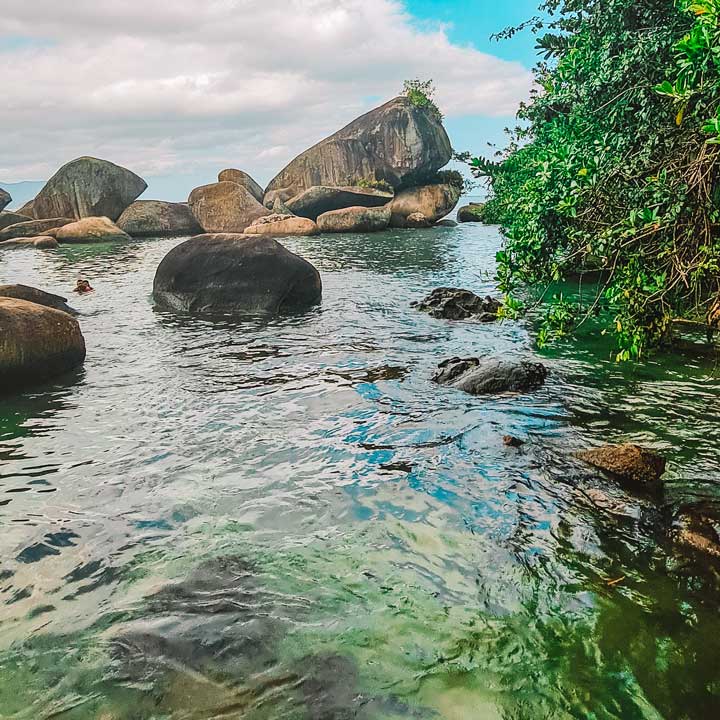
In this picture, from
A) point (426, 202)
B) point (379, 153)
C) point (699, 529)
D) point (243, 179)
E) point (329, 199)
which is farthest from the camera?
point (243, 179)

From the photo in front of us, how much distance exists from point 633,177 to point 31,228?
45.4m

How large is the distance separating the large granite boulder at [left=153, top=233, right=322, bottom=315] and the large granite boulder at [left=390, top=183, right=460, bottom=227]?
3179cm

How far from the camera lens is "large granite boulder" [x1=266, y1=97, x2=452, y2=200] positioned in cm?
4988

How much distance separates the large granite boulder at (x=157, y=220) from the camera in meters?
44.7

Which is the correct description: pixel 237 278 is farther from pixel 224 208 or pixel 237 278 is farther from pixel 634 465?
pixel 224 208

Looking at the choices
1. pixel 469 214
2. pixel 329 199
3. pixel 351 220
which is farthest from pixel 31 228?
pixel 469 214

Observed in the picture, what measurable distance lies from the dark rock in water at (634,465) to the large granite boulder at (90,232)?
4017cm

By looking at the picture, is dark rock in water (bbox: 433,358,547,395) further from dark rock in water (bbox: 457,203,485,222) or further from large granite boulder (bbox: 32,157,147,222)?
dark rock in water (bbox: 457,203,485,222)

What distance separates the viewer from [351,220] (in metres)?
43.3

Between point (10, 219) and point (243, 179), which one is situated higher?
point (243, 179)

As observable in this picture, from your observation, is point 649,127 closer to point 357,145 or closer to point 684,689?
point 684,689

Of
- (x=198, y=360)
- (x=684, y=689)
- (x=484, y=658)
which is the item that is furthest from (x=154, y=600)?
(x=198, y=360)

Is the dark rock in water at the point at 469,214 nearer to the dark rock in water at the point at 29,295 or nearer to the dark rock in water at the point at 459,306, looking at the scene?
the dark rock in water at the point at 459,306

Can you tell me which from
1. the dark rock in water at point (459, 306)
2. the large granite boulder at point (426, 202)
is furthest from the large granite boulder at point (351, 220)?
the dark rock in water at point (459, 306)
